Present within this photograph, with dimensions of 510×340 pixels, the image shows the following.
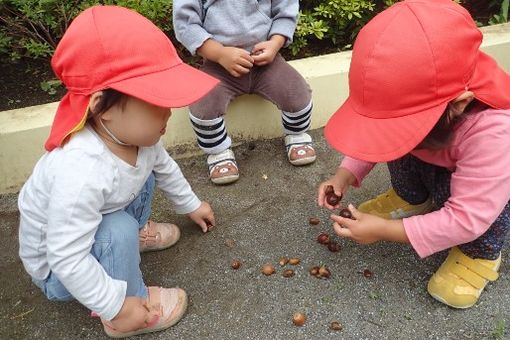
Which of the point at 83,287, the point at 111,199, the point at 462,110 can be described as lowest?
the point at 83,287

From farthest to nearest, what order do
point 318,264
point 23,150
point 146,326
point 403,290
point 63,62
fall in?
point 23,150 → point 318,264 → point 403,290 → point 146,326 → point 63,62

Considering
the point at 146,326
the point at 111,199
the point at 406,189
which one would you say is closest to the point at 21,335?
the point at 146,326

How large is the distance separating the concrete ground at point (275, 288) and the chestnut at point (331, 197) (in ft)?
0.76

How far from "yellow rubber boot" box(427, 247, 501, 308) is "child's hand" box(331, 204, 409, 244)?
26 cm

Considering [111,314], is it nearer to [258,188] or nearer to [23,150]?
[258,188]

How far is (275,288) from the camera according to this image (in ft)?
6.26

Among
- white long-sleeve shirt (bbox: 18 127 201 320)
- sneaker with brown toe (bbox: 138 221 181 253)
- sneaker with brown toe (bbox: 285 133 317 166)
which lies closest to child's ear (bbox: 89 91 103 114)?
white long-sleeve shirt (bbox: 18 127 201 320)

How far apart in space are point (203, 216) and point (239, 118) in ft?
2.33

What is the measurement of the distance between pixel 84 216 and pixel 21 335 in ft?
2.14

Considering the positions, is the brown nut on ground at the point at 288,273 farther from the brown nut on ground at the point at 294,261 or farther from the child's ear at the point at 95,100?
the child's ear at the point at 95,100

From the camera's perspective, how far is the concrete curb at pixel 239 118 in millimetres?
2395

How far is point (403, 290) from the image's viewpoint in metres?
1.87

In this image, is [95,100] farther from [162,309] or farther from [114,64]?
[162,309]

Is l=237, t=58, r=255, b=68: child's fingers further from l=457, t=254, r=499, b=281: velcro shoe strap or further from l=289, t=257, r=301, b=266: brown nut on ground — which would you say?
l=457, t=254, r=499, b=281: velcro shoe strap
